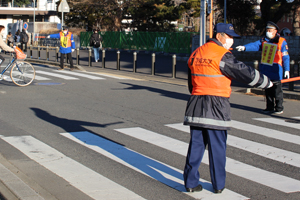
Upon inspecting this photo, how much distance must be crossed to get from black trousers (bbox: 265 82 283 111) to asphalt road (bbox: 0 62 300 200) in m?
0.30

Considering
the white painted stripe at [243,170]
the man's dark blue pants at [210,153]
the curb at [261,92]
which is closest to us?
the man's dark blue pants at [210,153]

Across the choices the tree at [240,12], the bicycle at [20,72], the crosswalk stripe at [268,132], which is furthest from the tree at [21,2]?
the crosswalk stripe at [268,132]

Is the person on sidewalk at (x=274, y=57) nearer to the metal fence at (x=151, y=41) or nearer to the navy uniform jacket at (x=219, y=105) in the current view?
the navy uniform jacket at (x=219, y=105)

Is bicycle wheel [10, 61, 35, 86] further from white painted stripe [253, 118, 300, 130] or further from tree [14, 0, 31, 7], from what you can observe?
tree [14, 0, 31, 7]

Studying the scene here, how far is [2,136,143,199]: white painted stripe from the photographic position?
14.8 ft

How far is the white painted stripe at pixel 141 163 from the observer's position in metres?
4.57

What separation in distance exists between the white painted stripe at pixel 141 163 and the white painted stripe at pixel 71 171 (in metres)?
0.54

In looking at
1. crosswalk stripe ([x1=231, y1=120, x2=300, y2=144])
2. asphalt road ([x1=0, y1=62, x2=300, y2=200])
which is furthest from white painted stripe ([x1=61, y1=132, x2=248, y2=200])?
crosswalk stripe ([x1=231, y1=120, x2=300, y2=144])

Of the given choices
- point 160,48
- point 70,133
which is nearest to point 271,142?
point 70,133

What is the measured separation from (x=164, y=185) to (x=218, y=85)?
4.42 ft

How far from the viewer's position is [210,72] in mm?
4168

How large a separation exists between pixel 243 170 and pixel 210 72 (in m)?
1.79

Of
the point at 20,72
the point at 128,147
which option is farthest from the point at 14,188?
the point at 20,72

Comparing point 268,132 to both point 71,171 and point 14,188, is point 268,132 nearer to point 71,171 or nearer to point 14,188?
point 71,171
